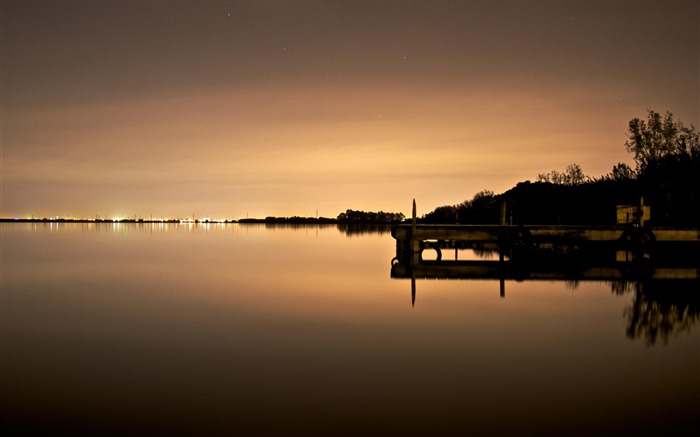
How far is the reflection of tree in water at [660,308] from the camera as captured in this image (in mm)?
14189

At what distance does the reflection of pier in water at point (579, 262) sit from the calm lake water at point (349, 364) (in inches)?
58.5

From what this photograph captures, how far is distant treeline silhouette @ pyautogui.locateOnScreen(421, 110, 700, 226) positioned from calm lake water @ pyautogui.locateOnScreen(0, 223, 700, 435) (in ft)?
65.1

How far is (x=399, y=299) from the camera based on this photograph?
1964cm

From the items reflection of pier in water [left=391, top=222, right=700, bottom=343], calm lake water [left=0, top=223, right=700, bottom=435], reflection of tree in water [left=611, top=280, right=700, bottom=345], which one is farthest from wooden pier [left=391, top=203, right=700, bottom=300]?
calm lake water [left=0, top=223, right=700, bottom=435]

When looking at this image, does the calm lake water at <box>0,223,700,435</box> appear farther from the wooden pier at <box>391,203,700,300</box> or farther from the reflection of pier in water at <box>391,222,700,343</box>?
the wooden pier at <box>391,203,700,300</box>

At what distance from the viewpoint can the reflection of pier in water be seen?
21062mm

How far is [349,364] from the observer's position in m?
11.0

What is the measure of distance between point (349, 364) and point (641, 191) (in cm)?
3851

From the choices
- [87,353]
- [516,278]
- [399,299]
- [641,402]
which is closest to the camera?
[641,402]

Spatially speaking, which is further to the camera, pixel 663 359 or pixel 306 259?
pixel 306 259

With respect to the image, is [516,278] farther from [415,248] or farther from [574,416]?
[574,416]

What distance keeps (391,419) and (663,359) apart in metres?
6.36

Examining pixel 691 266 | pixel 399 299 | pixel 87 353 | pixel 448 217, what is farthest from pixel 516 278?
pixel 448 217

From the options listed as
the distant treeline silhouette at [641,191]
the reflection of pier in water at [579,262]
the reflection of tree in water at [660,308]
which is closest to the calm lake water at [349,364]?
the reflection of tree in water at [660,308]
